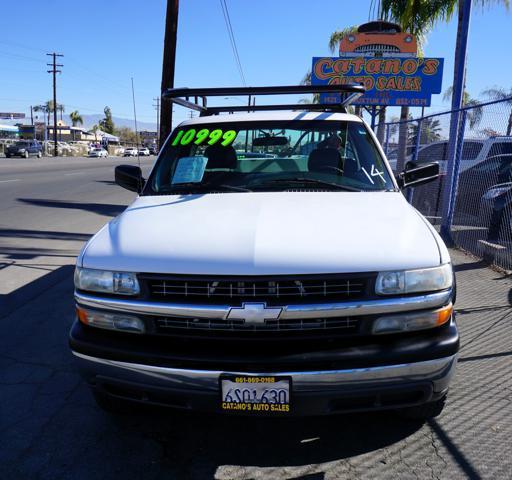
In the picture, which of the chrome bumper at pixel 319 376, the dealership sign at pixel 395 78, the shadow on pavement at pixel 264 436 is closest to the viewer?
the chrome bumper at pixel 319 376

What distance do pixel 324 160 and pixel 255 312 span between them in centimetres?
191

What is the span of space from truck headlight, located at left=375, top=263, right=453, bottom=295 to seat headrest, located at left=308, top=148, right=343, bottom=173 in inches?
63.5

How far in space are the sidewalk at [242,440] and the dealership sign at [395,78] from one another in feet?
39.8

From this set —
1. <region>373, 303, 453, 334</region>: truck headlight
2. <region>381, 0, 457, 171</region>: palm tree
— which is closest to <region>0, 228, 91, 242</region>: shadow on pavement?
<region>373, 303, 453, 334</region>: truck headlight

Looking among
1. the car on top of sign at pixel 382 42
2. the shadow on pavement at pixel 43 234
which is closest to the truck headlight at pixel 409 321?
the shadow on pavement at pixel 43 234

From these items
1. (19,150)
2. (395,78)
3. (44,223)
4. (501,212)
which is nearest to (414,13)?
(395,78)

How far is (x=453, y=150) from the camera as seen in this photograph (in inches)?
344

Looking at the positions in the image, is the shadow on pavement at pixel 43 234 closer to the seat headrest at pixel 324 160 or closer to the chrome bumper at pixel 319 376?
the seat headrest at pixel 324 160

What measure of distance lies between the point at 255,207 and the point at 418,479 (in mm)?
1797

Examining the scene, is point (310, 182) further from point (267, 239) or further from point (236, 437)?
point (236, 437)

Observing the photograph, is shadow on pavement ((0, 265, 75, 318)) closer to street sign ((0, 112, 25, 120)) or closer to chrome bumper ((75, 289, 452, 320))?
chrome bumper ((75, 289, 452, 320))

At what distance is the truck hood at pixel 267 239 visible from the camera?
8.21ft

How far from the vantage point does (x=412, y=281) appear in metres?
2.53

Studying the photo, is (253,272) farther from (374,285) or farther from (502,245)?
(502,245)
